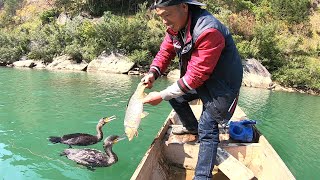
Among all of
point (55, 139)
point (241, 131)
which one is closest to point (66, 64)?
point (55, 139)

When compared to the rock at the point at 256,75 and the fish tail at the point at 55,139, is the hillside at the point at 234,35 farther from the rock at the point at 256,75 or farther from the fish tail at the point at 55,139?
the fish tail at the point at 55,139

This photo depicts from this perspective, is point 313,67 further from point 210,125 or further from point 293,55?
point 210,125

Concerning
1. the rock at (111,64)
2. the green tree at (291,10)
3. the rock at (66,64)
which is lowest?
the rock at (66,64)

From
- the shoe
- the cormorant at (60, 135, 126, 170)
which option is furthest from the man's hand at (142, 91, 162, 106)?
the cormorant at (60, 135, 126, 170)

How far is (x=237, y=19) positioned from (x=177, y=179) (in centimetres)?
2353

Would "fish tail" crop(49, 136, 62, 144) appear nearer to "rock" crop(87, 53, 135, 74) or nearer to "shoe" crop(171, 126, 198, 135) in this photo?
"shoe" crop(171, 126, 198, 135)

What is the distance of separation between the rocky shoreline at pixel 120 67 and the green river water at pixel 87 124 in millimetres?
3842

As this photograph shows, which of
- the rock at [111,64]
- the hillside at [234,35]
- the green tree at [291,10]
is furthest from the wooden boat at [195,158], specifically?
the green tree at [291,10]

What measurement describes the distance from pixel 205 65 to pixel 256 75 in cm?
1830

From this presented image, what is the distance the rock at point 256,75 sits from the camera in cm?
2020

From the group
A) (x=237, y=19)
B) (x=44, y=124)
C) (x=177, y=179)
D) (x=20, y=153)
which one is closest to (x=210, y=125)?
(x=177, y=179)

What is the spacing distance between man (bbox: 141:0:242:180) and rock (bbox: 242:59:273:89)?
56.7 ft

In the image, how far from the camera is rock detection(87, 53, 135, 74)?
2258cm

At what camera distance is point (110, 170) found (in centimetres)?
580
